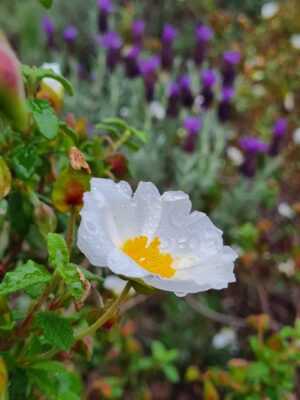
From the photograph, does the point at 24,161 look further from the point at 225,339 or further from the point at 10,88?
the point at 225,339

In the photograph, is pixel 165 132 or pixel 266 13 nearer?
pixel 165 132

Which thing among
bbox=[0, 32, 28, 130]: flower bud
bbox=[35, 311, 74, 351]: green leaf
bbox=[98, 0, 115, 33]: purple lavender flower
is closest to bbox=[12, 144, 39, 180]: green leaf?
bbox=[35, 311, 74, 351]: green leaf

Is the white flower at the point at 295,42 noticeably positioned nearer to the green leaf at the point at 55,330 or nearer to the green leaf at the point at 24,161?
the green leaf at the point at 24,161

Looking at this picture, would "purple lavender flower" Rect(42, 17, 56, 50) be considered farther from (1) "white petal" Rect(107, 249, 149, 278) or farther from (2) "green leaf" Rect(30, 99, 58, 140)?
(1) "white petal" Rect(107, 249, 149, 278)

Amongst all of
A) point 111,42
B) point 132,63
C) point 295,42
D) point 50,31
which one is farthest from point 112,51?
point 295,42

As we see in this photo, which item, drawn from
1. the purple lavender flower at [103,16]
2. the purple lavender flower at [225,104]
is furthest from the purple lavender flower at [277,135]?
the purple lavender flower at [103,16]

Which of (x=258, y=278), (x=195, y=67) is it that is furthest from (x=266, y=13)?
(x=258, y=278)

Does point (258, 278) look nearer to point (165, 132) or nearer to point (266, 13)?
point (165, 132)
